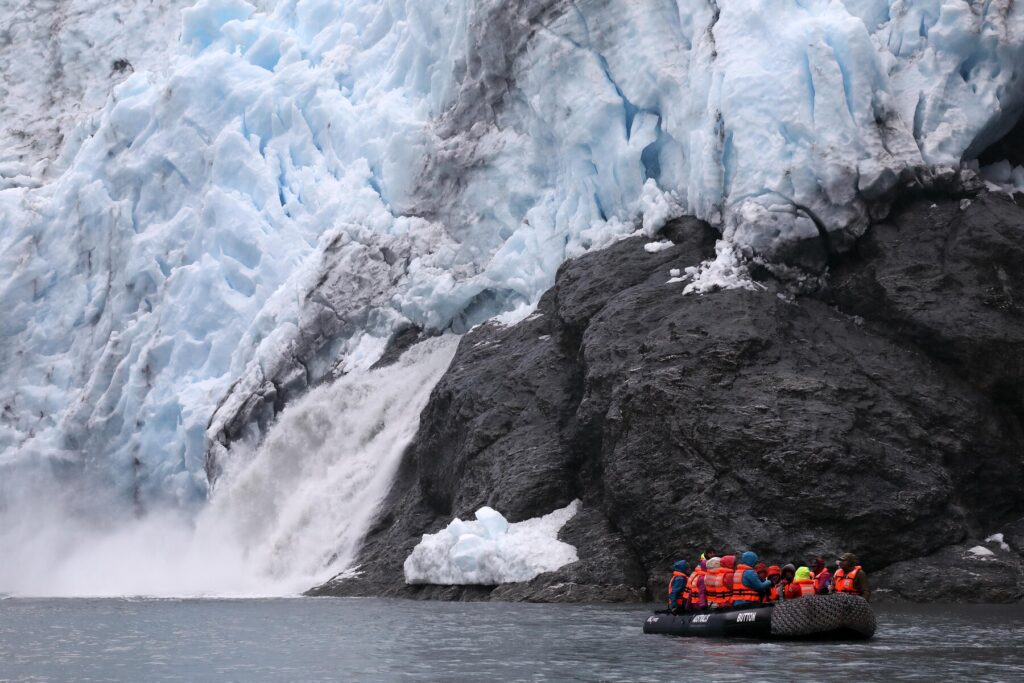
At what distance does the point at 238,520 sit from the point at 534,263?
8808 millimetres

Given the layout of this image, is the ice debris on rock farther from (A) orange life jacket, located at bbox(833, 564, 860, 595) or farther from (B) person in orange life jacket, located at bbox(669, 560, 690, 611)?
(A) orange life jacket, located at bbox(833, 564, 860, 595)

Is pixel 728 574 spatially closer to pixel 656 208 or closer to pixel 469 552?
pixel 469 552

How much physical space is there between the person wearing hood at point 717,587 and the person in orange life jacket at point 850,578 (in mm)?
1276

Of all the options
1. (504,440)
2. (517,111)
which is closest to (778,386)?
(504,440)

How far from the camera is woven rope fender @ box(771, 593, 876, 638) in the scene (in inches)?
554

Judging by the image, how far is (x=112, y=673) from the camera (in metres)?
12.8

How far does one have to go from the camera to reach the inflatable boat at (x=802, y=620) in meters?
14.1

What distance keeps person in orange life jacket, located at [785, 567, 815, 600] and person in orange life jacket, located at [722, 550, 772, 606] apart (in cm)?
30

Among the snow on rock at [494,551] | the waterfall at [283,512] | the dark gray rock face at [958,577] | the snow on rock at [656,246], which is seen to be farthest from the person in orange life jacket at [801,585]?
the waterfall at [283,512]

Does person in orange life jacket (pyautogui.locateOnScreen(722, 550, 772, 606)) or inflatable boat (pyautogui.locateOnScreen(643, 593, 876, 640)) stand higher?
person in orange life jacket (pyautogui.locateOnScreen(722, 550, 772, 606))

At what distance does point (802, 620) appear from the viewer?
562 inches

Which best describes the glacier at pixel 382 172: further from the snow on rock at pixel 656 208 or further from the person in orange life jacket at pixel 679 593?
the person in orange life jacket at pixel 679 593

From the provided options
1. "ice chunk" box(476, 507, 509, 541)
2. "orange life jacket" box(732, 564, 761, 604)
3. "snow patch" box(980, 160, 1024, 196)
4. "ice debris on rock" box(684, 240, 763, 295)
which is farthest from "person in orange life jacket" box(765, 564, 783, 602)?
"snow patch" box(980, 160, 1024, 196)

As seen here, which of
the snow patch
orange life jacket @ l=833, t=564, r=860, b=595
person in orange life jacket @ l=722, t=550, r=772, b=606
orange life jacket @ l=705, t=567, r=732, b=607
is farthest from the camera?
the snow patch
